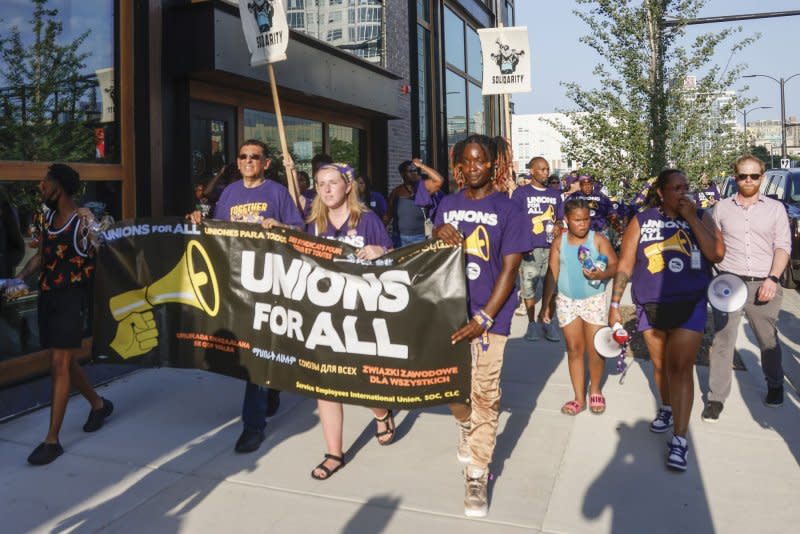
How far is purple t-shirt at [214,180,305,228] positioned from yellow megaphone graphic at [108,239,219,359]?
327 millimetres

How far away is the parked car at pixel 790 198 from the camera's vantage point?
37.9ft

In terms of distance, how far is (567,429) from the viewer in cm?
506

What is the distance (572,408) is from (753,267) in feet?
5.56

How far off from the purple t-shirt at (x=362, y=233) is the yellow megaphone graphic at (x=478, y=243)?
2.23 ft

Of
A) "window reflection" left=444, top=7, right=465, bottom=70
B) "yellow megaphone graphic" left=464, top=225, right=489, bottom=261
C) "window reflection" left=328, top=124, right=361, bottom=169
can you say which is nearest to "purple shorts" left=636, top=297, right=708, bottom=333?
"yellow megaphone graphic" left=464, top=225, right=489, bottom=261

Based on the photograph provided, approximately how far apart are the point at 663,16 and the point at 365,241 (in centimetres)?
669

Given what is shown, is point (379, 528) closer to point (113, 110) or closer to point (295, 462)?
point (295, 462)

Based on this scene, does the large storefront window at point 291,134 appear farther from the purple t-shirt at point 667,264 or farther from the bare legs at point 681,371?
the bare legs at point 681,371

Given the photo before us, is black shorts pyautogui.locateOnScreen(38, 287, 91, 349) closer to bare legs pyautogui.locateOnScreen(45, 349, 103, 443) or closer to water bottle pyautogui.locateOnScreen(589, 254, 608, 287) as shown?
bare legs pyautogui.locateOnScreen(45, 349, 103, 443)

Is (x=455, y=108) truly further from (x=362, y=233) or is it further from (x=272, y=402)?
(x=362, y=233)

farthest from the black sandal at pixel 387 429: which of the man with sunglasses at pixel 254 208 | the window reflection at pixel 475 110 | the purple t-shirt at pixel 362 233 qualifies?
the window reflection at pixel 475 110

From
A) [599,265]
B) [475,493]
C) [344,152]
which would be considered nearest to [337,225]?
[475,493]

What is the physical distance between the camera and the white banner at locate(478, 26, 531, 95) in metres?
8.40

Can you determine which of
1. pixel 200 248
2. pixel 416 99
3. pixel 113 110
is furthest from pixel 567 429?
pixel 416 99
